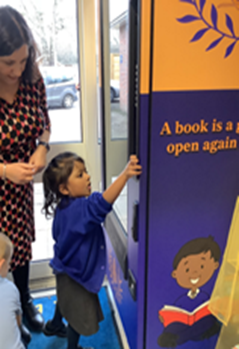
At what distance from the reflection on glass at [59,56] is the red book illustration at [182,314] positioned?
1.17m

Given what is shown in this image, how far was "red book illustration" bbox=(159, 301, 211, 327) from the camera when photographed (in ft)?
4.21

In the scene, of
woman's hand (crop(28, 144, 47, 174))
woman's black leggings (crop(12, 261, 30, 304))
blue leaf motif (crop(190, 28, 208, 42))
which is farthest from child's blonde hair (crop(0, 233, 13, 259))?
blue leaf motif (crop(190, 28, 208, 42))

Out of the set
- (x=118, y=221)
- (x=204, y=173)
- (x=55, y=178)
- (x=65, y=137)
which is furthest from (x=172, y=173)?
(x=65, y=137)

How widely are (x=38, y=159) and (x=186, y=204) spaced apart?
75 centimetres

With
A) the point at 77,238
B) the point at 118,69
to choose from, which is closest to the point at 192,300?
the point at 77,238

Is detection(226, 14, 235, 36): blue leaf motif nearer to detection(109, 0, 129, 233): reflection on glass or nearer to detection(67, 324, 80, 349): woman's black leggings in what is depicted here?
detection(109, 0, 129, 233): reflection on glass

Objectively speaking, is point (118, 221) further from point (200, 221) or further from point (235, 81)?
point (235, 81)

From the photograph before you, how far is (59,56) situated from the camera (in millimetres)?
1835

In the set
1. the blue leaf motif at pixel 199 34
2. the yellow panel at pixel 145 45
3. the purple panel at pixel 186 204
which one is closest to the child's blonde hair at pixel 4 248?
the purple panel at pixel 186 204

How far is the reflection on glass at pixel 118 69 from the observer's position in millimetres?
1338

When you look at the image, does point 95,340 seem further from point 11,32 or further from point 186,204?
point 11,32

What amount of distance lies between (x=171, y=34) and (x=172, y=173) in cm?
46

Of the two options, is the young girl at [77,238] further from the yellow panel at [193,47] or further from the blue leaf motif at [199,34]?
the blue leaf motif at [199,34]

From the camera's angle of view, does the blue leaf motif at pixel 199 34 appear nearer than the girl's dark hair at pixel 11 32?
Yes
